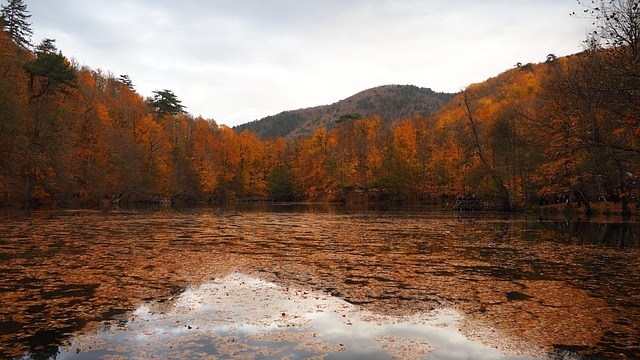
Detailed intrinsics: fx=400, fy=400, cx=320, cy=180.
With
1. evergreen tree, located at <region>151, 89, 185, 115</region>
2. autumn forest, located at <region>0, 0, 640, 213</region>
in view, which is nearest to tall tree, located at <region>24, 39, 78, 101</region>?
autumn forest, located at <region>0, 0, 640, 213</region>

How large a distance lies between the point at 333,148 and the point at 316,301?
84468 millimetres

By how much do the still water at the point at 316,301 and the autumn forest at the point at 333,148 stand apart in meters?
5.50

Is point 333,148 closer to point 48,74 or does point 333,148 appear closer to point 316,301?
point 48,74

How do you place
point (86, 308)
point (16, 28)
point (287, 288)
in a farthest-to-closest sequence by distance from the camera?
point (16, 28)
point (287, 288)
point (86, 308)

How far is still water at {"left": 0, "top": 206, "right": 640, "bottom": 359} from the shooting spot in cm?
670

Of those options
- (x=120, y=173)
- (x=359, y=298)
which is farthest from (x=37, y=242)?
(x=120, y=173)

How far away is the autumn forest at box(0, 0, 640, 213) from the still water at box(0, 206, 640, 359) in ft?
18.0

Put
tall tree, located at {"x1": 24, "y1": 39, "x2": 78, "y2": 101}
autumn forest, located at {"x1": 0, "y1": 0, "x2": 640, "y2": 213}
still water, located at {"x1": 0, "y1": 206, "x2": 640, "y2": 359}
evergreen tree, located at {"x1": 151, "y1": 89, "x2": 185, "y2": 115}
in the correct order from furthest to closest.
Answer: evergreen tree, located at {"x1": 151, "y1": 89, "x2": 185, "y2": 115}, tall tree, located at {"x1": 24, "y1": 39, "x2": 78, "y2": 101}, autumn forest, located at {"x1": 0, "y1": 0, "x2": 640, "y2": 213}, still water, located at {"x1": 0, "y1": 206, "x2": 640, "y2": 359}

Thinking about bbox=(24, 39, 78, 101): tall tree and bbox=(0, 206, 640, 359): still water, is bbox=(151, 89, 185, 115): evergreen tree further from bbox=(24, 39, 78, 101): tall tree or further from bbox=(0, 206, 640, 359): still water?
bbox=(0, 206, 640, 359): still water

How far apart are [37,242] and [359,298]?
16.6 metres

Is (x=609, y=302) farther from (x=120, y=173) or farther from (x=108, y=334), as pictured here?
(x=120, y=173)

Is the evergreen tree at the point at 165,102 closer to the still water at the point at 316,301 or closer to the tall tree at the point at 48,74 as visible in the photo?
the tall tree at the point at 48,74

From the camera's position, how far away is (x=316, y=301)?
953 centimetres

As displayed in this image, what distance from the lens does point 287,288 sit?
10.8 meters
